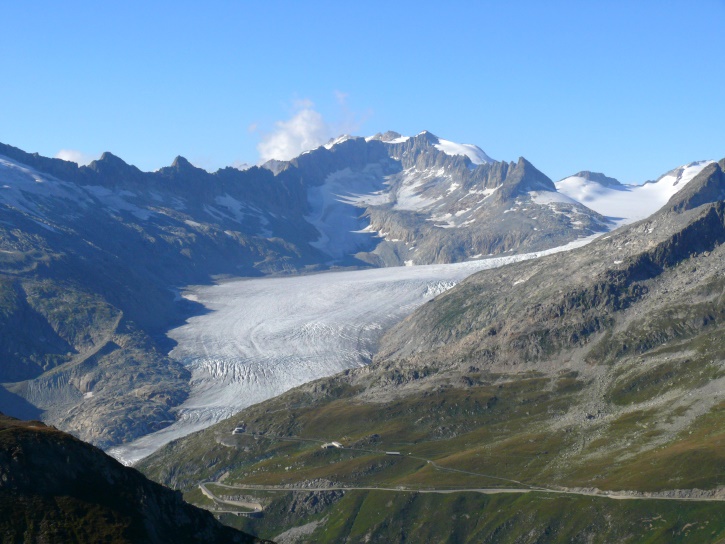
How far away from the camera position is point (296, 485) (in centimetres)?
17550

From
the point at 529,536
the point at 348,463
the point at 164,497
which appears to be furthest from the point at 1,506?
the point at 348,463

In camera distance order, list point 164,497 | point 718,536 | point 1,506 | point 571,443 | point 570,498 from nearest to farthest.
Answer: point 1,506
point 164,497
point 718,536
point 570,498
point 571,443

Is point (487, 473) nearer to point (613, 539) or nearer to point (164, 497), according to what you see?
point (613, 539)

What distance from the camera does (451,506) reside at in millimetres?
149625

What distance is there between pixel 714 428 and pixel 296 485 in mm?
74727

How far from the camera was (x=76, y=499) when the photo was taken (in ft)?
242

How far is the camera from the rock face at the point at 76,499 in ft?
232

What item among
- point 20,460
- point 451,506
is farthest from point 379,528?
point 20,460

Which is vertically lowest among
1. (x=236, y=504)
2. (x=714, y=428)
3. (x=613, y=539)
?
(x=236, y=504)

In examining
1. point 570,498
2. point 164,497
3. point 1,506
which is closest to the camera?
point 1,506

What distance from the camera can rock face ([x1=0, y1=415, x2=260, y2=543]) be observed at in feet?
232

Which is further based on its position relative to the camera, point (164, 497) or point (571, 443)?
point (571, 443)

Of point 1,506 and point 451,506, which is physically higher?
point 1,506

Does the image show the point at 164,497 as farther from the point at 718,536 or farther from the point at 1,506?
the point at 718,536
